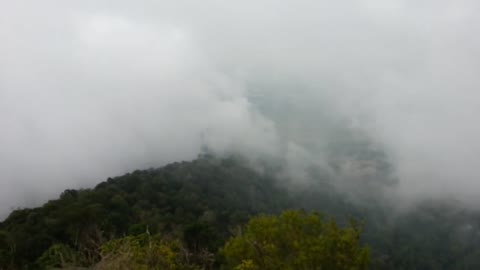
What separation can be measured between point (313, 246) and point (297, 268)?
A: 38.9 inches

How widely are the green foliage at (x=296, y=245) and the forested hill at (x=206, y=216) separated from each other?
18.3 m

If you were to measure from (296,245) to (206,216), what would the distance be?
200ft

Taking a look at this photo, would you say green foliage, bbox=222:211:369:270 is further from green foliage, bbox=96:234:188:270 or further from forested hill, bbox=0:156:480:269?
forested hill, bbox=0:156:480:269

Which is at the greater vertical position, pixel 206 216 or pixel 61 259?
pixel 206 216

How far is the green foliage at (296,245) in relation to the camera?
18.5m

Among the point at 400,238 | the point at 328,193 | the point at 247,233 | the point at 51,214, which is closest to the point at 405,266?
the point at 400,238

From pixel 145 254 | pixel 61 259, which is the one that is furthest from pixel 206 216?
pixel 61 259

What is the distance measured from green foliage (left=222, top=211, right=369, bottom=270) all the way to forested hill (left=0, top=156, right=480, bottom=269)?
18.3 m

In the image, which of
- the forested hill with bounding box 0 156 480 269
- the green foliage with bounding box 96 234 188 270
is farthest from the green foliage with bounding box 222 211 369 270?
the forested hill with bounding box 0 156 480 269

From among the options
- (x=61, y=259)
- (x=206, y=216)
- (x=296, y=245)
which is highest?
(x=206, y=216)

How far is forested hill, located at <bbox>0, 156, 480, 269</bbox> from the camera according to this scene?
51591 mm

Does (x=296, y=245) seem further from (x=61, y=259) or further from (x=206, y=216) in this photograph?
(x=206, y=216)

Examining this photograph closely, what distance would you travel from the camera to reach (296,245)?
19109mm

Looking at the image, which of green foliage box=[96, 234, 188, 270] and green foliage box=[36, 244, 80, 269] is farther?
green foliage box=[36, 244, 80, 269]
